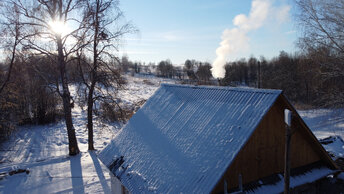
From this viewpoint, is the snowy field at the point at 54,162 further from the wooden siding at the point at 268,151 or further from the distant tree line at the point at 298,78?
the wooden siding at the point at 268,151

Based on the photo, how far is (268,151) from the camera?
19.8 feet

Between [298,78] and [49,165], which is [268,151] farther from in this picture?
[298,78]

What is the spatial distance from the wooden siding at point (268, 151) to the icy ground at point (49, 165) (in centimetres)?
636

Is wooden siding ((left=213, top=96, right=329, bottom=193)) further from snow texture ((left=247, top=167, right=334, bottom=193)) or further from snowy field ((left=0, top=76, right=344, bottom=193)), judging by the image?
snowy field ((left=0, top=76, right=344, bottom=193))

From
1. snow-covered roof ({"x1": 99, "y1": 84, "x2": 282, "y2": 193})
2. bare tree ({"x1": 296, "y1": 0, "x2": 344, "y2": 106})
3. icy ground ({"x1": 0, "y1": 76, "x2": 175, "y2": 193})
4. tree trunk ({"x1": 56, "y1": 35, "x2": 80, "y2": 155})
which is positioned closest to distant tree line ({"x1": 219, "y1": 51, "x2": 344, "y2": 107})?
bare tree ({"x1": 296, "y1": 0, "x2": 344, "y2": 106})

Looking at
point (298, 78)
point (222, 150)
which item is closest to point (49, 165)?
point (222, 150)

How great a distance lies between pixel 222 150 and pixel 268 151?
1500 mm

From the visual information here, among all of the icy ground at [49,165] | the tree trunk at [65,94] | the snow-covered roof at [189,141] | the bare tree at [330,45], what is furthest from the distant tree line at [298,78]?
the tree trunk at [65,94]

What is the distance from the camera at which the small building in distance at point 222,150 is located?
530 centimetres

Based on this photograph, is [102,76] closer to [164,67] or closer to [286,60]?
[286,60]

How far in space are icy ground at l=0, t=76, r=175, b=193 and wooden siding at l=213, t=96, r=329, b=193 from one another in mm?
6364

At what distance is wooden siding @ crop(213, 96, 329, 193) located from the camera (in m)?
5.47

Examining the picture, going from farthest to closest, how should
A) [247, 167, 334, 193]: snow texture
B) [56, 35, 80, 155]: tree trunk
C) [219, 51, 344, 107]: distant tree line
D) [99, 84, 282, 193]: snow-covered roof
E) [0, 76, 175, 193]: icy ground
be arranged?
[56, 35, 80, 155]: tree trunk
[219, 51, 344, 107]: distant tree line
[0, 76, 175, 193]: icy ground
[247, 167, 334, 193]: snow texture
[99, 84, 282, 193]: snow-covered roof

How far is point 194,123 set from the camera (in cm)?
695
